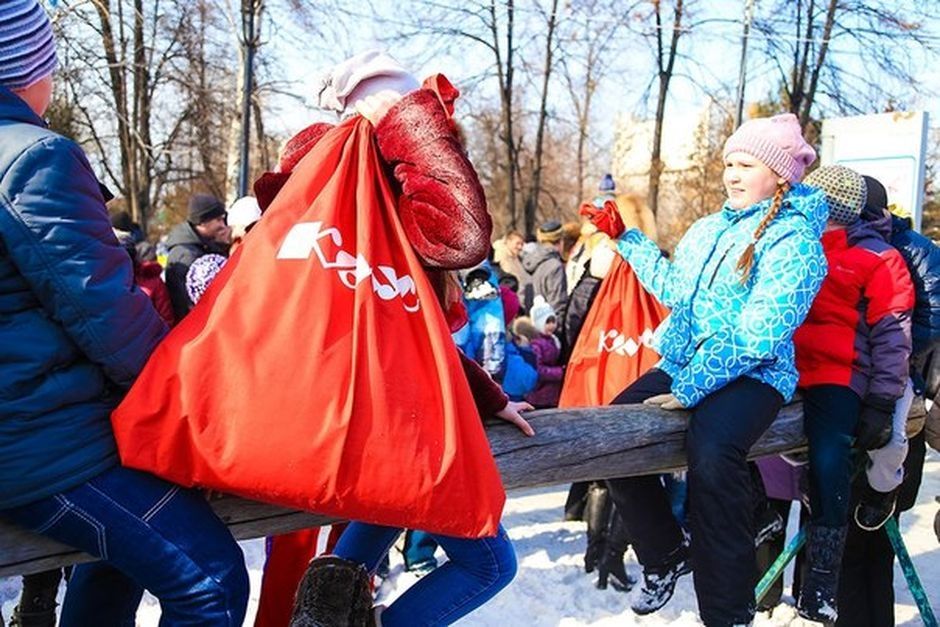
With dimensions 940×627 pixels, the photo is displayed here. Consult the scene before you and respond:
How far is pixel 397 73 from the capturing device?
2.35m

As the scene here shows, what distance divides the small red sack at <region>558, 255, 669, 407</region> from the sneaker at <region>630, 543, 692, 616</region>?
1529 millimetres

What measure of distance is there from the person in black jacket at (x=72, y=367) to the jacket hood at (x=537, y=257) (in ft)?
19.6

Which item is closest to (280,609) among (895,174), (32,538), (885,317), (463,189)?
(32,538)

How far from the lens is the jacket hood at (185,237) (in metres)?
5.13

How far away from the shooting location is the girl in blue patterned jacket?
9.56 ft

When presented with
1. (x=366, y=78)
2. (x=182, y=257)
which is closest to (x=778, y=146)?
(x=366, y=78)

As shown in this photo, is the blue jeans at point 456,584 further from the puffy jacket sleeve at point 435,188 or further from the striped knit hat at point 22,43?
the striped knit hat at point 22,43

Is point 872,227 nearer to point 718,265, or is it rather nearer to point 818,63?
point 718,265

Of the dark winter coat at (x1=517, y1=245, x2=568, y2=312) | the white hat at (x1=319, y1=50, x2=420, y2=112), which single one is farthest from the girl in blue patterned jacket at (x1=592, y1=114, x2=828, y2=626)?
the dark winter coat at (x1=517, y1=245, x2=568, y2=312)

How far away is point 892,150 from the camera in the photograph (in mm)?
10070

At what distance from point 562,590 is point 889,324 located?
7.53 ft

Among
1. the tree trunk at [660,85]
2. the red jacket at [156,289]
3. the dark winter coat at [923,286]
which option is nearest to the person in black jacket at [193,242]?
the red jacket at [156,289]

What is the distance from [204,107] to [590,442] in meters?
16.9

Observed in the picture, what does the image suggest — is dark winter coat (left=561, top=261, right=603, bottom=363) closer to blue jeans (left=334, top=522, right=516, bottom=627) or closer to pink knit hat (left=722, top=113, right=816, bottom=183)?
pink knit hat (left=722, top=113, right=816, bottom=183)
